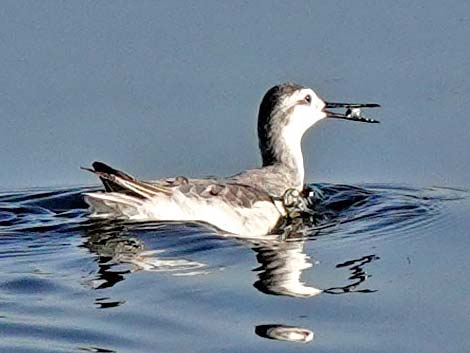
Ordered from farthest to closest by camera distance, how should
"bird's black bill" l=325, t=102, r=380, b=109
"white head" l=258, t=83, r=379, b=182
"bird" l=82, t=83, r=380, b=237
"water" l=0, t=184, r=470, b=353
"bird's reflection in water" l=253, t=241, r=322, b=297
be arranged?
"white head" l=258, t=83, r=379, b=182 < "bird's black bill" l=325, t=102, r=380, b=109 < "bird" l=82, t=83, r=380, b=237 < "bird's reflection in water" l=253, t=241, r=322, b=297 < "water" l=0, t=184, r=470, b=353

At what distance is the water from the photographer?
9.45m

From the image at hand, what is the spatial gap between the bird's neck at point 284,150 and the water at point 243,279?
49 centimetres

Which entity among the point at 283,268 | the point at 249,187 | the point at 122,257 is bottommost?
the point at 283,268

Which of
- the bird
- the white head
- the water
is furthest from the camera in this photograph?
the white head

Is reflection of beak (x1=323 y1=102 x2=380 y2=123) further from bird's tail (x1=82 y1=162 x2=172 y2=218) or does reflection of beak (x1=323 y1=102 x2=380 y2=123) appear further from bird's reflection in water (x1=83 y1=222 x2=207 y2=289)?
bird's reflection in water (x1=83 y1=222 x2=207 y2=289)

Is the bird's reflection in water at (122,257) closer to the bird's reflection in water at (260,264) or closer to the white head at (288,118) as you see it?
the bird's reflection in water at (260,264)

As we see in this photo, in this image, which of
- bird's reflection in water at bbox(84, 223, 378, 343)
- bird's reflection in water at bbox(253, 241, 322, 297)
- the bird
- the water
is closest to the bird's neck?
the bird

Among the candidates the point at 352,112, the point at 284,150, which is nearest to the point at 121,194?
the point at 284,150

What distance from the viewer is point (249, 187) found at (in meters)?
13.2

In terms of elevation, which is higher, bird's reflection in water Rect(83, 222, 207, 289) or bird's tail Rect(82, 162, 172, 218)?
bird's tail Rect(82, 162, 172, 218)

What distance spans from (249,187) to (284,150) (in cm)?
118

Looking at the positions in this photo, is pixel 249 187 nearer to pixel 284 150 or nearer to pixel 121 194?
pixel 284 150

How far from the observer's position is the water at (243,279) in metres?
9.45

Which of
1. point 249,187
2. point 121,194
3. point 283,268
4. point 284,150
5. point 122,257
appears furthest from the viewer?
point 284,150
